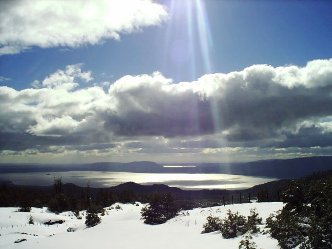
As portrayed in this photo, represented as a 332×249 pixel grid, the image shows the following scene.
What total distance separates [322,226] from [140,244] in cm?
1193

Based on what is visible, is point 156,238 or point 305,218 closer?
point 305,218

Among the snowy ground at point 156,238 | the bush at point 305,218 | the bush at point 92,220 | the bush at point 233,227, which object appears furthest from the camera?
the bush at point 92,220

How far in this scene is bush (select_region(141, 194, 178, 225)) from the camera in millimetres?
33750

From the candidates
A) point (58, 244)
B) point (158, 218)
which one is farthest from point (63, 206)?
point (58, 244)

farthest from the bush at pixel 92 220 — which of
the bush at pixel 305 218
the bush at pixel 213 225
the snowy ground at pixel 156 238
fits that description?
the bush at pixel 305 218

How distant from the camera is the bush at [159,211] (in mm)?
33750

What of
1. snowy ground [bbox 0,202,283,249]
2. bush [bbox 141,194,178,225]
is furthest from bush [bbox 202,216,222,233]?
bush [bbox 141,194,178,225]

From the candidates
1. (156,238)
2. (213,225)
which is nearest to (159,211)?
(156,238)

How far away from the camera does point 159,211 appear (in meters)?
35.1

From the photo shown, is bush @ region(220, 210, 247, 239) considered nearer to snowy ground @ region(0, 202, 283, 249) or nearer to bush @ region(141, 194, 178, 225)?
snowy ground @ region(0, 202, 283, 249)

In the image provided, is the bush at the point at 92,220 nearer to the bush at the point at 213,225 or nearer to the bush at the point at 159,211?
the bush at the point at 159,211

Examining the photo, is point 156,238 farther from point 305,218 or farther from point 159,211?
point 305,218

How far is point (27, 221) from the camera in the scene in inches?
2000

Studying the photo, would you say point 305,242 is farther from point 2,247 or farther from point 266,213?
point 2,247
